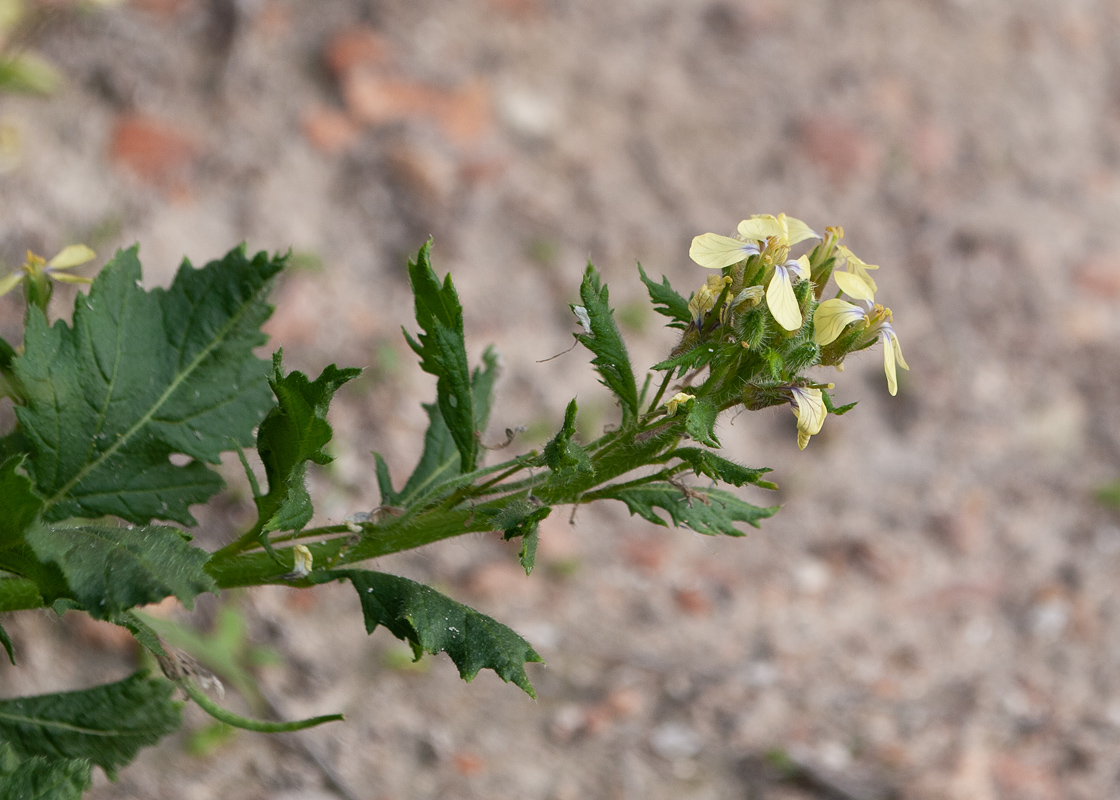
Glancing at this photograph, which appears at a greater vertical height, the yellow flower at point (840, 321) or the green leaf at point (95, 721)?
the yellow flower at point (840, 321)

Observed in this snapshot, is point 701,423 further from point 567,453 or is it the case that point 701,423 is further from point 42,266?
point 42,266

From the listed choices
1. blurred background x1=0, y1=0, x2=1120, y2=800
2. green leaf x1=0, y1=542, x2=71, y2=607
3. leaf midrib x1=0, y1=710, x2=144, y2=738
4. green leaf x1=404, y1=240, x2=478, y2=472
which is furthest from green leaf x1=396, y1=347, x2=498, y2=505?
blurred background x1=0, y1=0, x2=1120, y2=800

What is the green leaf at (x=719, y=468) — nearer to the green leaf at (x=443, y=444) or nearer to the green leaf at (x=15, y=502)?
the green leaf at (x=443, y=444)

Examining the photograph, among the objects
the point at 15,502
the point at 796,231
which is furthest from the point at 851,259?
the point at 15,502

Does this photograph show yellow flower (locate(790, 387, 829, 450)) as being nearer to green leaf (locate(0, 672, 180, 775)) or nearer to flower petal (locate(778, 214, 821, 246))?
flower petal (locate(778, 214, 821, 246))

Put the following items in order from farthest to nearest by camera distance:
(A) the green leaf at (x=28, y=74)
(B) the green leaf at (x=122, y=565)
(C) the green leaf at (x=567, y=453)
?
1. (A) the green leaf at (x=28, y=74)
2. (C) the green leaf at (x=567, y=453)
3. (B) the green leaf at (x=122, y=565)

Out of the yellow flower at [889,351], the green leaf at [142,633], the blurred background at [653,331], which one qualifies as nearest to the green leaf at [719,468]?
the yellow flower at [889,351]

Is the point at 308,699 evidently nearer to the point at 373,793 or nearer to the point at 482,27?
the point at 373,793
